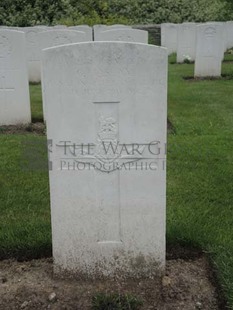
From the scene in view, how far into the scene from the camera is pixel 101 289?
2.90m

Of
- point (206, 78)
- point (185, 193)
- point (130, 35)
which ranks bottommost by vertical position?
point (206, 78)

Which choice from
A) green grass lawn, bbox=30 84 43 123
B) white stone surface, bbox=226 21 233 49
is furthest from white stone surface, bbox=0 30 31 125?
white stone surface, bbox=226 21 233 49

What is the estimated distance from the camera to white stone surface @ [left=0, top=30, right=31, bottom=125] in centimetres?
670

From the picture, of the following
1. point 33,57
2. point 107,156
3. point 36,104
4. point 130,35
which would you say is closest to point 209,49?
point 130,35

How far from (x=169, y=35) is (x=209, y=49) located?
6560 mm

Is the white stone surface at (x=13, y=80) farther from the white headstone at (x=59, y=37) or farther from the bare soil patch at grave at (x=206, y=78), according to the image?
the bare soil patch at grave at (x=206, y=78)

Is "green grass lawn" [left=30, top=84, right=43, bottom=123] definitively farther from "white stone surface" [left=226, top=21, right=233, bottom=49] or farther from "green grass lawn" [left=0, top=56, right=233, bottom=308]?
"white stone surface" [left=226, top=21, right=233, bottom=49]

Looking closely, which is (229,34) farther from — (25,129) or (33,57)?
(25,129)

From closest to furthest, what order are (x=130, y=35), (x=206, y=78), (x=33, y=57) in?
(x=130, y=35) → (x=206, y=78) → (x=33, y=57)

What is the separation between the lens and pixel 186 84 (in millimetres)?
10555

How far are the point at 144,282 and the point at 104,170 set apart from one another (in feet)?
2.57

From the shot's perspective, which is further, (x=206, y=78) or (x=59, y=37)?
(x=206, y=78)

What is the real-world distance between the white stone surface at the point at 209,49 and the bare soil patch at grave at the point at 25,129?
18.6ft

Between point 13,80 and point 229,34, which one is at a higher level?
point 13,80
